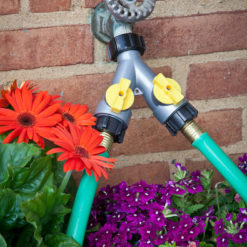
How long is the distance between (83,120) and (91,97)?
0.70ft

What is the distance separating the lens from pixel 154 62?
0.69 metres

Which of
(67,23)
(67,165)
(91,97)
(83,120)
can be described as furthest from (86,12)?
(67,165)

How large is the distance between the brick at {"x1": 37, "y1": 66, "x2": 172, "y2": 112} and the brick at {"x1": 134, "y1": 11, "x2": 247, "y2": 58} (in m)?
0.04

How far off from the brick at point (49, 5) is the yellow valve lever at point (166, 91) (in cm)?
25

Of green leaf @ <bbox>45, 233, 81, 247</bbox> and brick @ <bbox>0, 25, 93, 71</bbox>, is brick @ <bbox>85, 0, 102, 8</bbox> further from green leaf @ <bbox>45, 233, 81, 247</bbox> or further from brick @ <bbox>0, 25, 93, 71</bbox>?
green leaf @ <bbox>45, 233, 81, 247</bbox>

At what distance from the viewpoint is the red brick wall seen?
0.65 metres

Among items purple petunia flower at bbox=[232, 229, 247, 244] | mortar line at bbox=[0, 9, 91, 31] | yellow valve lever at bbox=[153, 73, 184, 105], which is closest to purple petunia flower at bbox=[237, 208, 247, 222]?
purple petunia flower at bbox=[232, 229, 247, 244]

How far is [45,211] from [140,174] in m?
0.37

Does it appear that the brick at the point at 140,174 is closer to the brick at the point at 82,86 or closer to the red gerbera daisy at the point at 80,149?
the brick at the point at 82,86

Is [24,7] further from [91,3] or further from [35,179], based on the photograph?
[35,179]

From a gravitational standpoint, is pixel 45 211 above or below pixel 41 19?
below

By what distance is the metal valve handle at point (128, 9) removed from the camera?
50 cm

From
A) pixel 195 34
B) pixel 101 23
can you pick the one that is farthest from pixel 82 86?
pixel 195 34

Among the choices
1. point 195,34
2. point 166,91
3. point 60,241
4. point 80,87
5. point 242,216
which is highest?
point 195,34
